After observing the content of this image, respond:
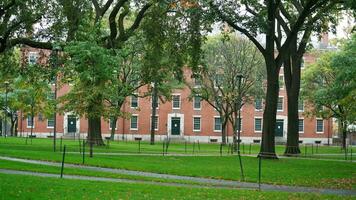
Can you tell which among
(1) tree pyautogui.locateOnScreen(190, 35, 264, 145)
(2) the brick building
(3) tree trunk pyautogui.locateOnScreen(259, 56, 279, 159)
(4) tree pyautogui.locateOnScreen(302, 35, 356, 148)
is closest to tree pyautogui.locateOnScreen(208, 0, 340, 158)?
(3) tree trunk pyautogui.locateOnScreen(259, 56, 279, 159)

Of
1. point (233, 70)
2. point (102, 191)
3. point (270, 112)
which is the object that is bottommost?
point (102, 191)

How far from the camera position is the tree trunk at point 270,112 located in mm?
30406

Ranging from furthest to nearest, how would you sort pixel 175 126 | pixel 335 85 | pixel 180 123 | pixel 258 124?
pixel 258 124
pixel 180 123
pixel 175 126
pixel 335 85

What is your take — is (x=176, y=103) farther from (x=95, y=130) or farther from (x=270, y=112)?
(x=270, y=112)

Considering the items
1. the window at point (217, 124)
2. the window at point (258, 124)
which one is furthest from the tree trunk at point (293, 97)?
the window at point (258, 124)

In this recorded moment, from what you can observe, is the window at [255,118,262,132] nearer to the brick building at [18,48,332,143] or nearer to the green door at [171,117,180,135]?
the brick building at [18,48,332,143]

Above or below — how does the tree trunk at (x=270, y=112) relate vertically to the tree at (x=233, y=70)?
below

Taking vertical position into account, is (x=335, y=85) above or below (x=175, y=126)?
above

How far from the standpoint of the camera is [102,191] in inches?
545

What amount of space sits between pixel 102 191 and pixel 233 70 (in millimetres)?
36653

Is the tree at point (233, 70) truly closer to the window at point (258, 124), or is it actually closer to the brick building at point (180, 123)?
the brick building at point (180, 123)

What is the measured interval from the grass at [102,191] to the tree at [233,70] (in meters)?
31.7

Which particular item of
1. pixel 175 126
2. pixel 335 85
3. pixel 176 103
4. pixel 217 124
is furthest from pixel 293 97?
pixel 176 103

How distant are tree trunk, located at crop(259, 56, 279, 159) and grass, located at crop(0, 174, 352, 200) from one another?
50.7 ft
